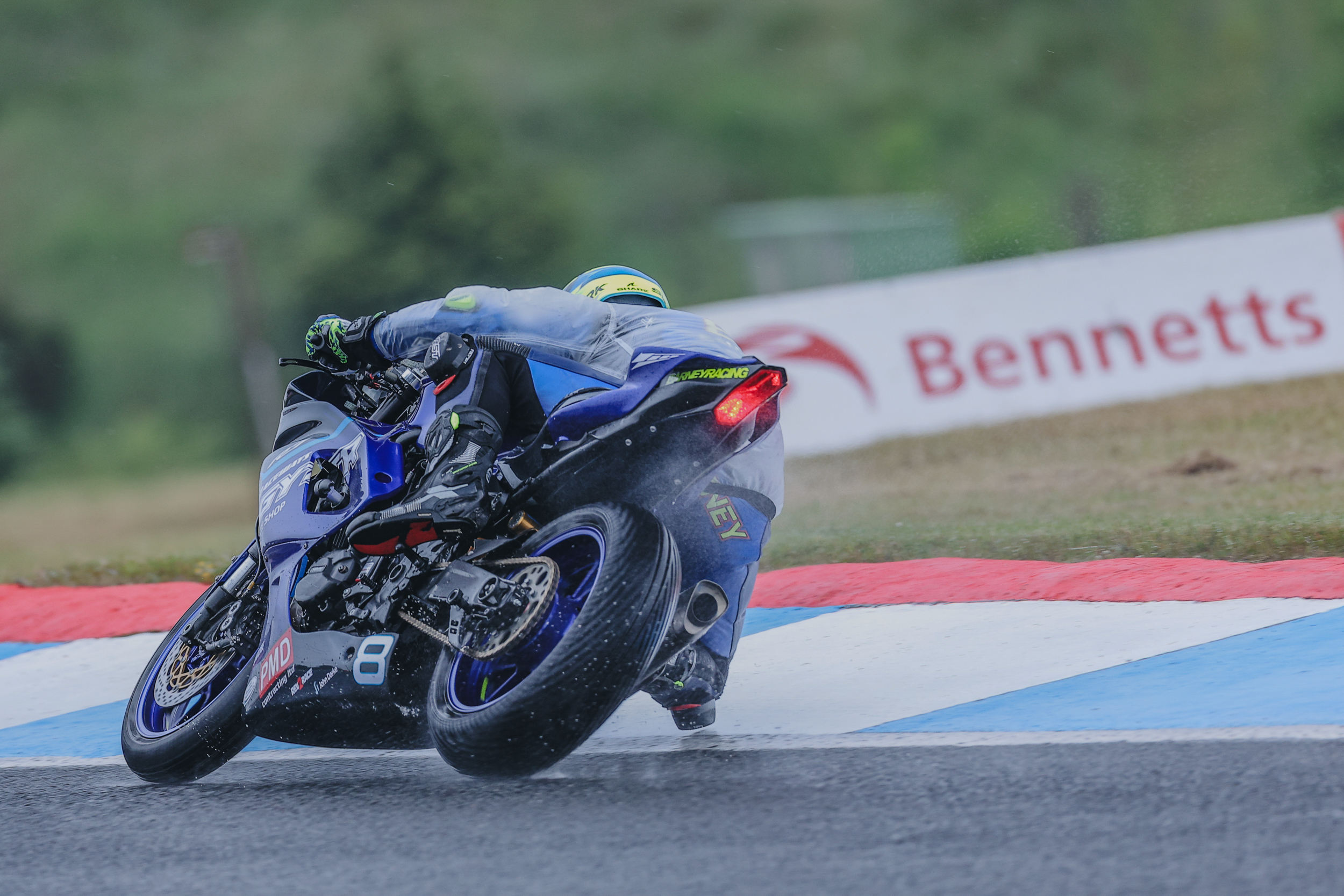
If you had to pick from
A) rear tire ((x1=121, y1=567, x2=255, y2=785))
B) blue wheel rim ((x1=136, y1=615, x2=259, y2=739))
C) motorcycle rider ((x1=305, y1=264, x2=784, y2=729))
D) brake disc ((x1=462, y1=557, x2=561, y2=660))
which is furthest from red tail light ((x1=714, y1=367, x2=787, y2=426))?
blue wheel rim ((x1=136, y1=615, x2=259, y2=739))

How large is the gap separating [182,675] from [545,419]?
143 cm

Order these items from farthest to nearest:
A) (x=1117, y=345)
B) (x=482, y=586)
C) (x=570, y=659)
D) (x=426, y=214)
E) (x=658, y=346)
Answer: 1. (x=426, y=214)
2. (x=1117, y=345)
3. (x=658, y=346)
4. (x=482, y=586)
5. (x=570, y=659)

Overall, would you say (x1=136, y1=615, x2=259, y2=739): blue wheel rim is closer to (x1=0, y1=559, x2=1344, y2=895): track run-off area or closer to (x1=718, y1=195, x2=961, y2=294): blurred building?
(x1=0, y1=559, x2=1344, y2=895): track run-off area

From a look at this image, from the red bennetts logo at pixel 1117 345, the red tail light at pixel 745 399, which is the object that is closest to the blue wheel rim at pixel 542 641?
the red tail light at pixel 745 399

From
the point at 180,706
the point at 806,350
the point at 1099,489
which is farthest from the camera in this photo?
the point at 806,350

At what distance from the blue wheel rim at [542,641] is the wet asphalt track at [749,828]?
10.3 inches

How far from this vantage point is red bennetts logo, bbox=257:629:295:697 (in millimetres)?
4125

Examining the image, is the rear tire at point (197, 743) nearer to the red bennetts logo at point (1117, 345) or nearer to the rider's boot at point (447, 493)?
the rider's boot at point (447, 493)

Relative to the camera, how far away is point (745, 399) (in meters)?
3.71

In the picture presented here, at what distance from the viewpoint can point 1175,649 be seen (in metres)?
4.62

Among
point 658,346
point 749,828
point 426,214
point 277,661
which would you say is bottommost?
point 426,214

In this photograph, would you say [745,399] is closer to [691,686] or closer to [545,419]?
[545,419]

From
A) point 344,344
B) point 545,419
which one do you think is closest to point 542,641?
point 545,419

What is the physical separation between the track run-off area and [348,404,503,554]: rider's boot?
65 cm
